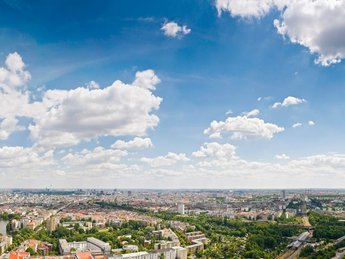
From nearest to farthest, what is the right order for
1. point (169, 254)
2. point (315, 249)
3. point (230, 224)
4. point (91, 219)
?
point (169, 254) < point (315, 249) < point (230, 224) < point (91, 219)

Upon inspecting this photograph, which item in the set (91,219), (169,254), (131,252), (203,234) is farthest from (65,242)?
(91,219)

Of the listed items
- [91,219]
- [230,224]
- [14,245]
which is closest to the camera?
[14,245]

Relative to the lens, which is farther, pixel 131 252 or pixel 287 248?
pixel 287 248

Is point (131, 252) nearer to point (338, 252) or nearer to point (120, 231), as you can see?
point (120, 231)

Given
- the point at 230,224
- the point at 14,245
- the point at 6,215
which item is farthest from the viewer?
the point at 6,215

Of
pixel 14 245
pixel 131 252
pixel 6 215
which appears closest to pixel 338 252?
pixel 131 252

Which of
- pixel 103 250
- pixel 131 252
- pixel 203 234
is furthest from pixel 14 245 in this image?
pixel 203 234

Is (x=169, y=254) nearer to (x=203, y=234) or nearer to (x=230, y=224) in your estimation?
(x=203, y=234)

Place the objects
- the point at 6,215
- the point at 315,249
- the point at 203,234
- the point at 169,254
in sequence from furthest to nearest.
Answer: the point at 6,215
the point at 203,234
the point at 315,249
the point at 169,254

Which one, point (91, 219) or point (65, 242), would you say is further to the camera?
point (91, 219)
